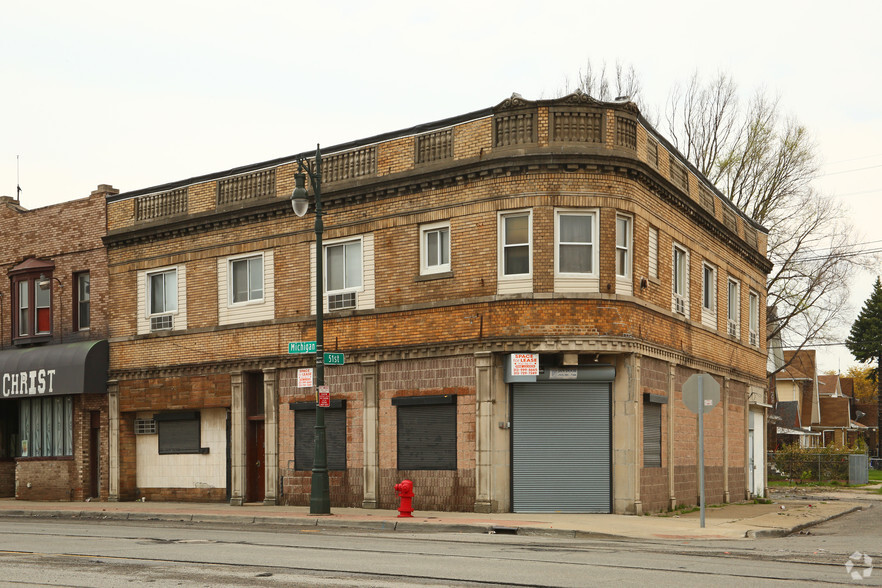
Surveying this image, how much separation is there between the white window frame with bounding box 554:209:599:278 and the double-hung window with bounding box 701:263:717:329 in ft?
23.8

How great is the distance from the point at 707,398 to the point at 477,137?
811cm

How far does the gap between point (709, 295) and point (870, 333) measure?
67.5 meters

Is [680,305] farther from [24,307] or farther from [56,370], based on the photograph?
[24,307]

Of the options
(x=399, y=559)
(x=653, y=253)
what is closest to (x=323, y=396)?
(x=653, y=253)

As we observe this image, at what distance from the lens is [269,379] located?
2745 centimetres

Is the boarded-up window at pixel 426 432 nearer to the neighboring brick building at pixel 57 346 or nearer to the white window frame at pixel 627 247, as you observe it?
the white window frame at pixel 627 247

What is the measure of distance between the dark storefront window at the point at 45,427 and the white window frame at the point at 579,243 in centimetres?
1642

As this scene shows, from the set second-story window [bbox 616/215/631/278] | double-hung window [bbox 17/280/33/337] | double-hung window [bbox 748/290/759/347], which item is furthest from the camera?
double-hung window [bbox 748/290/759/347]

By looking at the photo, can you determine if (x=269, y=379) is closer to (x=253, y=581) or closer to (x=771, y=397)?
(x=253, y=581)

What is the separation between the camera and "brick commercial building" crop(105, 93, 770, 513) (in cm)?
2327

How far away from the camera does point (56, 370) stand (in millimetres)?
31078

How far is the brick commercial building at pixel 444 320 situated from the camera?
23.3m

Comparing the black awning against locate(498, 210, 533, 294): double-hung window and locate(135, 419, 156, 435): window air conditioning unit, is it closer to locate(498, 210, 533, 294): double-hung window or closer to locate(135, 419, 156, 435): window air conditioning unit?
locate(135, 419, 156, 435): window air conditioning unit

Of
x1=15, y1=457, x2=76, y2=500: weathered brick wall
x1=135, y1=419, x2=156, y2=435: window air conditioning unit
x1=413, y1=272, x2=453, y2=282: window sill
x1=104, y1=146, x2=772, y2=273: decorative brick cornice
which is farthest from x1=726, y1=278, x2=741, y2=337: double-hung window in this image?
x1=15, y1=457, x2=76, y2=500: weathered brick wall
